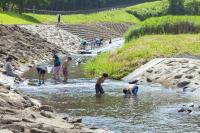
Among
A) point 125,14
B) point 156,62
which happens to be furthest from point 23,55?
point 125,14

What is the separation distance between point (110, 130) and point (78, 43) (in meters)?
71.2

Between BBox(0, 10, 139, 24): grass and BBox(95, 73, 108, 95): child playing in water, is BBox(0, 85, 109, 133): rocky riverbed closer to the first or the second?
BBox(95, 73, 108, 95): child playing in water

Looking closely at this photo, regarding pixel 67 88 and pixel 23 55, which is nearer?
pixel 67 88

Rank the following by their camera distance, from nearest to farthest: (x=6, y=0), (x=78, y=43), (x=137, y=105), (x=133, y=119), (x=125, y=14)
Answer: (x=133, y=119) → (x=137, y=105) → (x=78, y=43) → (x=6, y=0) → (x=125, y=14)

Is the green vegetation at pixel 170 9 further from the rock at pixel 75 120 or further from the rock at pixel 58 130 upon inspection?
the rock at pixel 58 130

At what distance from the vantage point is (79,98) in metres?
38.2

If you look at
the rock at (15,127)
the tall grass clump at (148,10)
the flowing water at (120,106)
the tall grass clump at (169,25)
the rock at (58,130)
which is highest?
the tall grass clump at (148,10)

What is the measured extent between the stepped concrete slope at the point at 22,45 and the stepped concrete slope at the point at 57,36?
427cm

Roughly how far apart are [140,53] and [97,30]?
6397cm

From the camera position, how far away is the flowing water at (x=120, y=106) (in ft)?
94.2

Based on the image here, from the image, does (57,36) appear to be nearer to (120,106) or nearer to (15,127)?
(120,106)

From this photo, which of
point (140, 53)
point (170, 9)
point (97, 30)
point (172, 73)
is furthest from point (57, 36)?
point (170, 9)

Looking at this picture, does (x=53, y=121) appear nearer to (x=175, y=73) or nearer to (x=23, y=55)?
(x=175, y=73)

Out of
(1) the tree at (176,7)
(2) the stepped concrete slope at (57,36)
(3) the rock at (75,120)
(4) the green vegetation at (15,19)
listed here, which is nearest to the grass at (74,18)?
(4) the green vegetation at (15,19)
